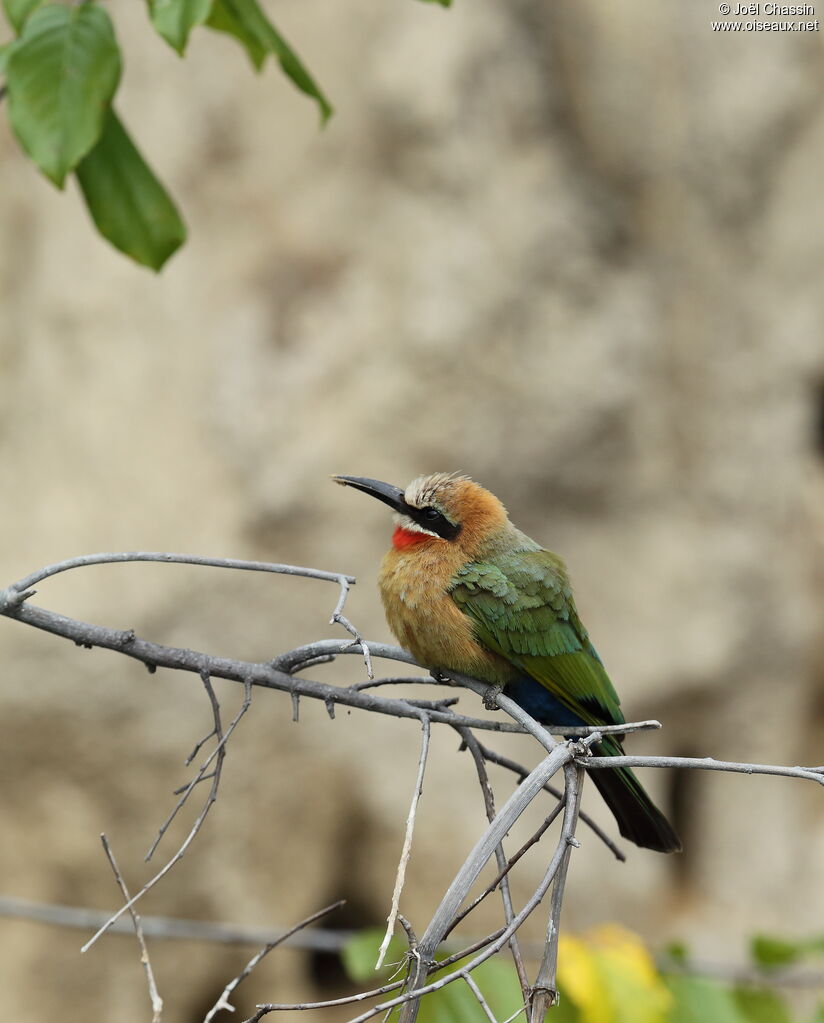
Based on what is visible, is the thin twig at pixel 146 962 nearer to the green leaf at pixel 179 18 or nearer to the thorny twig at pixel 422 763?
the thorny twig at pixel 422 763

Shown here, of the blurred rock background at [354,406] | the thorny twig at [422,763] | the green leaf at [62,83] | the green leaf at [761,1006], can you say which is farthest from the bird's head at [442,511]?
the blurred rock background at [354,406]

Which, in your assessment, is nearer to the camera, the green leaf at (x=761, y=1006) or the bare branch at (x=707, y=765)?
the bare branch at (x=707, y=765)

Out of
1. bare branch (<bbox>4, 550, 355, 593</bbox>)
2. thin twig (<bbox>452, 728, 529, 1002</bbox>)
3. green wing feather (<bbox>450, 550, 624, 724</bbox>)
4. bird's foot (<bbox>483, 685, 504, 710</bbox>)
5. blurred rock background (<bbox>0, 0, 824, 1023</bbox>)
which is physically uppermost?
blurred rock background (<bbox>0, 0, 824, 1023</bbox>)

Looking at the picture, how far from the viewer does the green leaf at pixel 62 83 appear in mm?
1695

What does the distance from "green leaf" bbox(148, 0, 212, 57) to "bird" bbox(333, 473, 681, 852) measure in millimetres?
803

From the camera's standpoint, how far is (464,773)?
19.0ft

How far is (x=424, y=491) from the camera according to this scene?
2.29m

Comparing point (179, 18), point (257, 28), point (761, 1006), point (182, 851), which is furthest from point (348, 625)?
point (761, 1006)

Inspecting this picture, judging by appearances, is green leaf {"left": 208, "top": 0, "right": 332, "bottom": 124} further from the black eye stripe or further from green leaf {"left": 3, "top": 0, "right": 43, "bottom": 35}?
the black eye stripe

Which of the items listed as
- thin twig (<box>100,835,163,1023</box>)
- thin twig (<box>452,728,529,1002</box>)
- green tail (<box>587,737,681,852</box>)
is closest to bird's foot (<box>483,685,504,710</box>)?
green tail (<box>587,737,681,852</box>)

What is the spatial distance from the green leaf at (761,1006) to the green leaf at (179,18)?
231 centimetres

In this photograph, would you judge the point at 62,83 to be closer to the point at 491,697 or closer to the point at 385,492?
the point at 385,492

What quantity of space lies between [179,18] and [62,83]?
23 cm

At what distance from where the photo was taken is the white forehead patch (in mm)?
2277
